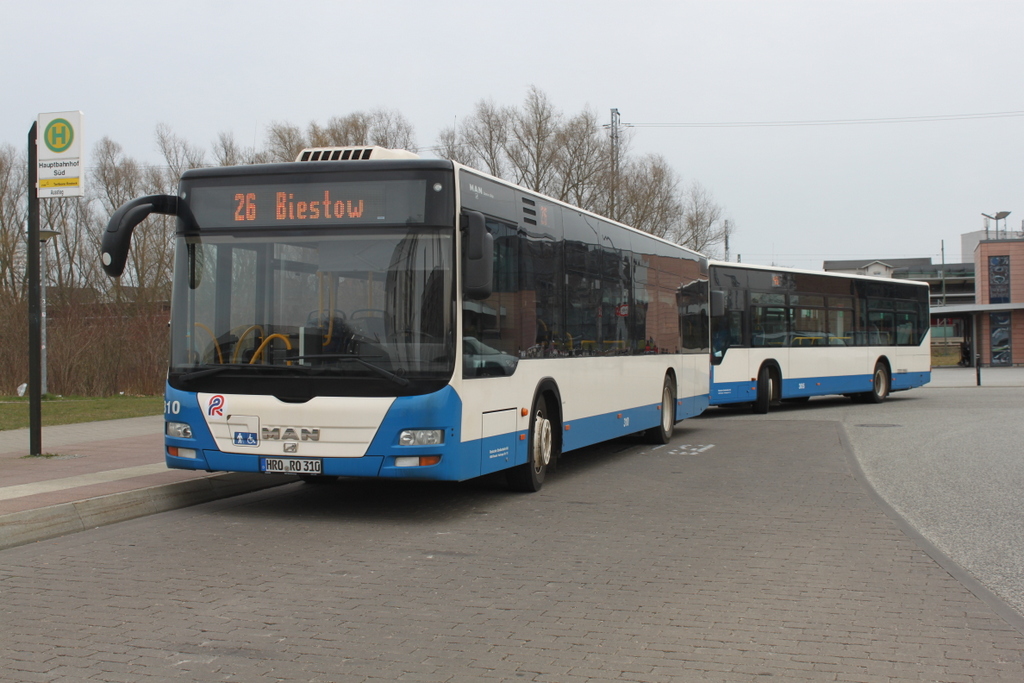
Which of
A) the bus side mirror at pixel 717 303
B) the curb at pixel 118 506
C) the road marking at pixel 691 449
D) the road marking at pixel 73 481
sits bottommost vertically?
the road marking at pixel 691 449

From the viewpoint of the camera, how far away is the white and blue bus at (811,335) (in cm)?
2214

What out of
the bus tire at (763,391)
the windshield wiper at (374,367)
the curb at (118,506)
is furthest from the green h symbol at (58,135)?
the bus tire at (763,391)

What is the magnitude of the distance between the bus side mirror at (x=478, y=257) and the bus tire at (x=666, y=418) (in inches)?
297

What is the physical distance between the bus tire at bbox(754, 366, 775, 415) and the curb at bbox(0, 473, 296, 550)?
47.5 ft

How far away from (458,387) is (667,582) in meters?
2.62

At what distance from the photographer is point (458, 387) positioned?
325 inches

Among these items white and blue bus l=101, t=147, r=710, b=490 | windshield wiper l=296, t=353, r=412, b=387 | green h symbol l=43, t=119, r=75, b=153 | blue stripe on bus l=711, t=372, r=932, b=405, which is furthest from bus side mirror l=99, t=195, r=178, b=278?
blue stripe on bus l=711, t=372, r=932, b=405

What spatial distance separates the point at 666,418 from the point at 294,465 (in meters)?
8.45

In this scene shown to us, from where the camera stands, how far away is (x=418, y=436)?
8086 millimetres

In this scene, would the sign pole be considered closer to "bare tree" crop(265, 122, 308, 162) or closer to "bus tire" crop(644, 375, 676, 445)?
"bus tire" crop(644, 375, 676, 445)

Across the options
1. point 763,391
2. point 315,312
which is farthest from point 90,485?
point 763,391

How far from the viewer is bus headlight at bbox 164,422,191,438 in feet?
28.2

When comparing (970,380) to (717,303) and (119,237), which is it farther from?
(119,237)

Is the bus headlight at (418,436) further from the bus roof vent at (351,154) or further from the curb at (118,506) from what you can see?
the curb at (118,506)
